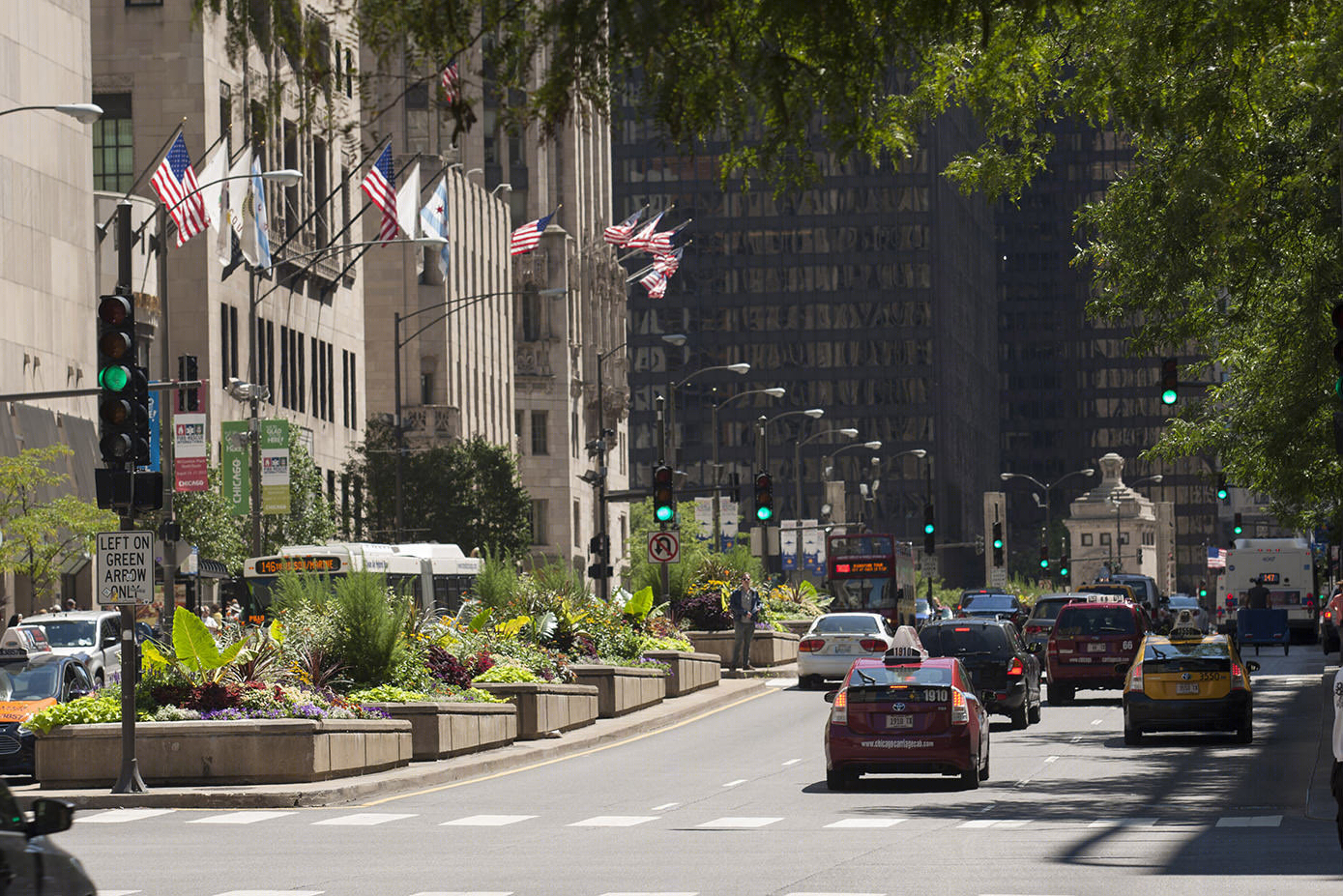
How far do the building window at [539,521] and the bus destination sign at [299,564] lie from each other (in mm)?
54590

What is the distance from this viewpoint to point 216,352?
2788 inches

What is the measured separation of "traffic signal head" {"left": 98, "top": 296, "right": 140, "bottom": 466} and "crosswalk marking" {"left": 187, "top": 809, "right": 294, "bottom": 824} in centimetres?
387

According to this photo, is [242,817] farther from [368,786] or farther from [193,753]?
[193,753]

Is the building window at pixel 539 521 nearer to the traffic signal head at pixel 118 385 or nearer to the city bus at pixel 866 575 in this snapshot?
the city bus at pixel 866 575

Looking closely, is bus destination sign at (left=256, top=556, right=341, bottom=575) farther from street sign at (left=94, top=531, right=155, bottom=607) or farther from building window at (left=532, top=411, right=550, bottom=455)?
building window at (left=532, top=411, right=550, bottom=455)

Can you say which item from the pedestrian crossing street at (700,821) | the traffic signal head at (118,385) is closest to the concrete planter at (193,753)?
the pedestrian crossing street at (700,821)

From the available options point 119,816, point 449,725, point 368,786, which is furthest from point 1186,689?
point 119,816

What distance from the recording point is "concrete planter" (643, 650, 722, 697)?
42406 mm

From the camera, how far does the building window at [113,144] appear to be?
72938mm

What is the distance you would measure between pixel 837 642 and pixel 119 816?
24297 millimetres

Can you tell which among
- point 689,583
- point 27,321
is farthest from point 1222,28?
point 27,321

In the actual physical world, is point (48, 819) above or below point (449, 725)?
above

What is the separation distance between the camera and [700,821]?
69.4 ft

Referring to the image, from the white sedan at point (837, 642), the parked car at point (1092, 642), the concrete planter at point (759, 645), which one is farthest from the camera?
the concrete planter at point (759, 645)
